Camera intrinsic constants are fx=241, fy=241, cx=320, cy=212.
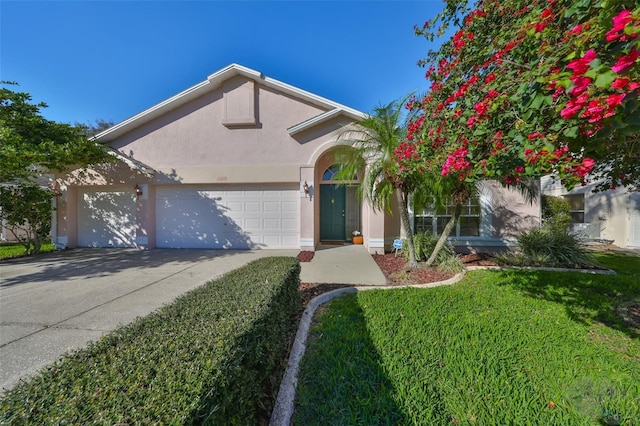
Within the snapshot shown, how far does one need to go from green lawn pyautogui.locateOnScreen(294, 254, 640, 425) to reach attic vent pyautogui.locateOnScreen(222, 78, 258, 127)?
7564 millimetres

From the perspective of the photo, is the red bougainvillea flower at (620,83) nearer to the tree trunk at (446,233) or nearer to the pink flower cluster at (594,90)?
the pink flower cluster at (594,90)

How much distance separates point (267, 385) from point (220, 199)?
8.20 meters

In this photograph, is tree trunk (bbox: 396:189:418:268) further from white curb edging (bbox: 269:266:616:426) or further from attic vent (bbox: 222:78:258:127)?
attic vent (bbox: 222:78:258:127)

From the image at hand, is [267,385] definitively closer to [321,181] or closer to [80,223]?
[321,181]

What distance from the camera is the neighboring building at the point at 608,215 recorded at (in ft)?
33.7

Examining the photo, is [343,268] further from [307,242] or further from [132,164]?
[132,164]

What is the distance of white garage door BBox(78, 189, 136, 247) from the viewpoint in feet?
32.1

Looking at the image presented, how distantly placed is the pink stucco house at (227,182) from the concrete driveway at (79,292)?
1089mm

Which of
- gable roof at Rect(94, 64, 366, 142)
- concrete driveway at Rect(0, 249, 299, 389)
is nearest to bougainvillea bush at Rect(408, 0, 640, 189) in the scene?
gable roof at Rect(94, 64, 366, 142)

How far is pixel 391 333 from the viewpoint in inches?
133

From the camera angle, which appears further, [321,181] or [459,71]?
[321,181]

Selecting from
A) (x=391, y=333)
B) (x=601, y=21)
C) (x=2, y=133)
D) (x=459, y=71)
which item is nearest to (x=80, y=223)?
(x=2, y=133)

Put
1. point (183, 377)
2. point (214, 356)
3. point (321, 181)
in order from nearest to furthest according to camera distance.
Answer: point (183, 377)
point (214, 356)
point (321, 181)

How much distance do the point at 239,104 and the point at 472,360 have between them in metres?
9.82
